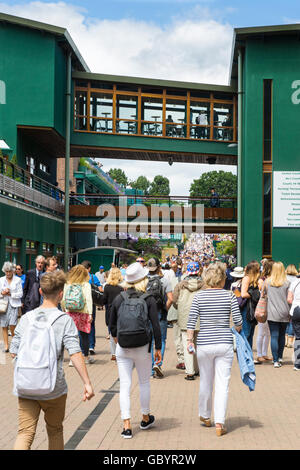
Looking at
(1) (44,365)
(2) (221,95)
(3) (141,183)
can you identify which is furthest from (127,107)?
(3) (141,183)

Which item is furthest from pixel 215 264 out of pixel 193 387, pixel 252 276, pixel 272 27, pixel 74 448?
pixel 272 27

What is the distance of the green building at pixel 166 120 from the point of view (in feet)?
94.7

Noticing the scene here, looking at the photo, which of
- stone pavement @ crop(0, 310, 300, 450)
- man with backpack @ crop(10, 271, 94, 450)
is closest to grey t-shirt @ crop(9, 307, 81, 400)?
man with backpack @ crop(10, 271, 94, 450)

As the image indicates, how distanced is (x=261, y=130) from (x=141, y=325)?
25082 mm

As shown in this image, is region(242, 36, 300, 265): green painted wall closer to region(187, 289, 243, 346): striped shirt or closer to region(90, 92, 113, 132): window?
region(90, 92, 113, 132): window

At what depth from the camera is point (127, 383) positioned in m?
6.81

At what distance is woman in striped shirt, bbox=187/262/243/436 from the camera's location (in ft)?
22.5

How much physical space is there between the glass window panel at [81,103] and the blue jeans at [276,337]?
21.9 m

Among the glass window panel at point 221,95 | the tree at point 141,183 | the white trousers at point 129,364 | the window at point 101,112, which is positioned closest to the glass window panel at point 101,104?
the window at point 101,112

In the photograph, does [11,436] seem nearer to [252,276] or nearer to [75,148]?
[252,276]

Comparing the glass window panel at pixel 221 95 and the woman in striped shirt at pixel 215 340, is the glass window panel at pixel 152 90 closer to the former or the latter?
the glass window panel at pixel 221 95

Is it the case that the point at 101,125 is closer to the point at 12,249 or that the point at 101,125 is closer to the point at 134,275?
the point at 12,249
